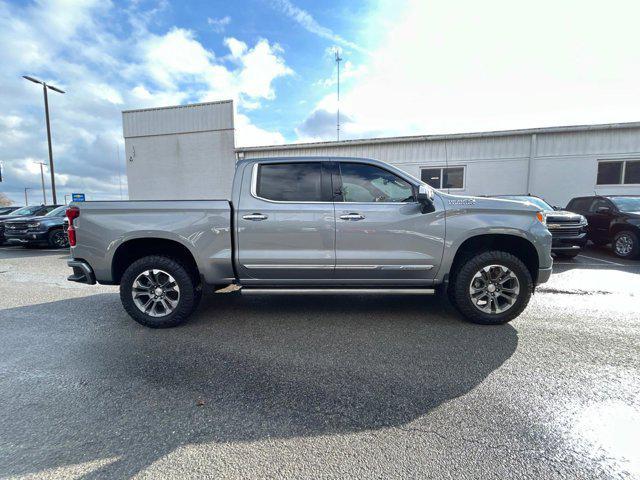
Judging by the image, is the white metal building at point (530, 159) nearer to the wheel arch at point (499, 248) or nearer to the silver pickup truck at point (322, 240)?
the wheel arch at point (499, 248)

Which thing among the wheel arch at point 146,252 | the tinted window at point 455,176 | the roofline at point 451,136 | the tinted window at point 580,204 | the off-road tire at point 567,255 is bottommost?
the off-road tire at point 567,255

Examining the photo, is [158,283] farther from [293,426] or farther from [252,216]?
[293,426]

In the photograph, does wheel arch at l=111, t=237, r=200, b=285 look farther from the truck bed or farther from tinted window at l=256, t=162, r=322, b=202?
tinted window at l=256, t=162, r=322, b=202

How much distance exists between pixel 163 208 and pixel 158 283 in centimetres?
93

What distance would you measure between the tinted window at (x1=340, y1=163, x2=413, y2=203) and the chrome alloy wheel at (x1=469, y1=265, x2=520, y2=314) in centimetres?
130

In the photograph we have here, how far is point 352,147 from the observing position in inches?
547

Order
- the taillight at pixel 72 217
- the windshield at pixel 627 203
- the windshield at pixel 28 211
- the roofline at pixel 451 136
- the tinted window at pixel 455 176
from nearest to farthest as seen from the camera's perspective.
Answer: the taillight at pixel 72 217 → the windshield at pixel 627 203 → the roofline at pixel 451 136 → the windshield at pixel 28 211 → the tinted window at pixel 455 176

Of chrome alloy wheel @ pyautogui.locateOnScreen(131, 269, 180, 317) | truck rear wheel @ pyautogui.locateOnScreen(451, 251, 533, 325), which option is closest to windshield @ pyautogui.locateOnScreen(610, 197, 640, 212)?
truck rear wheel @ pyautogui.locateOnScreen(451, 251, 533, 325)

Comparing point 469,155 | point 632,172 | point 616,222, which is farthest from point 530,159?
point 616,222

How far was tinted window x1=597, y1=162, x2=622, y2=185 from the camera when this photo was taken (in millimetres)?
12141

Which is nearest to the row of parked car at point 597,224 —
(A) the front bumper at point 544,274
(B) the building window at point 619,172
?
(B) the building window at point 619,172

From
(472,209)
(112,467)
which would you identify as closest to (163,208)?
(112,467)

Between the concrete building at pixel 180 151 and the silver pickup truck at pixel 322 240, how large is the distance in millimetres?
12460

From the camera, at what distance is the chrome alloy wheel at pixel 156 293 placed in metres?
3.91
